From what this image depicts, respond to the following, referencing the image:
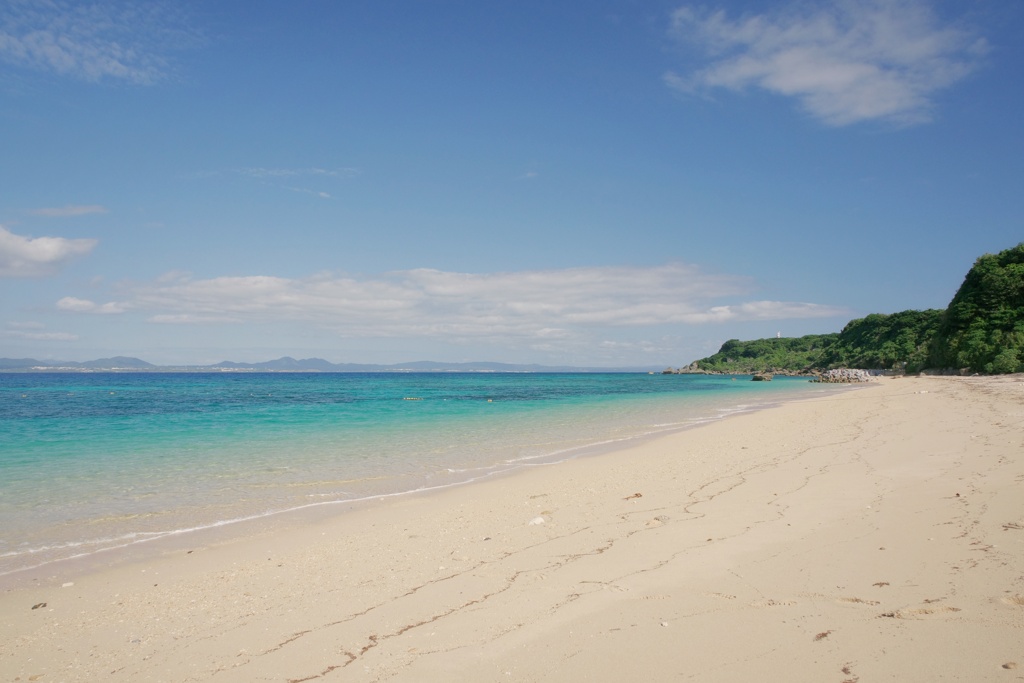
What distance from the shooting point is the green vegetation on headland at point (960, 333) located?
1795 inches

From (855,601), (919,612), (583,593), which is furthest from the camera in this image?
(583,593)

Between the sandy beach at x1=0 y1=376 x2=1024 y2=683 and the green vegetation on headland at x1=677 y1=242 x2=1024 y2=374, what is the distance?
4890cm

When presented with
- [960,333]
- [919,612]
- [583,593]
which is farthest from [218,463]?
[960,333]

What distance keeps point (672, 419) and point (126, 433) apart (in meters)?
22.4

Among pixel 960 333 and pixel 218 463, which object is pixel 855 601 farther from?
pixel 960 333

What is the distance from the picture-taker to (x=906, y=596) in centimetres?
439

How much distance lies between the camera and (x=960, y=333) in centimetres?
5191

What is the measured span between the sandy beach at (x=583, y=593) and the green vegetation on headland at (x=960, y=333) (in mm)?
48901

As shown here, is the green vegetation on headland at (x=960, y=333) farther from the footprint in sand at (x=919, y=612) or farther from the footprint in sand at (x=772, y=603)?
the footprint in sand at (x=772, y=603)

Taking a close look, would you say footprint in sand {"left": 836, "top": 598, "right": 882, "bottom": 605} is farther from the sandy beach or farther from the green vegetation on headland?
the green vegetation on headland

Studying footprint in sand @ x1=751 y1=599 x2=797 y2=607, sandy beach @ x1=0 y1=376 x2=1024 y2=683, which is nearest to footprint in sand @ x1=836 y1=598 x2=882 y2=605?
sandy beach @ x1=0 y1=376 x2=1024 y2=683

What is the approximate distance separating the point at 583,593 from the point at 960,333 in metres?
62.3

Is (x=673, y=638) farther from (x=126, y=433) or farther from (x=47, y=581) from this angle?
(x=126, y=433)

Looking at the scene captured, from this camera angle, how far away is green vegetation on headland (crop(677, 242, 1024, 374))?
45.6m
